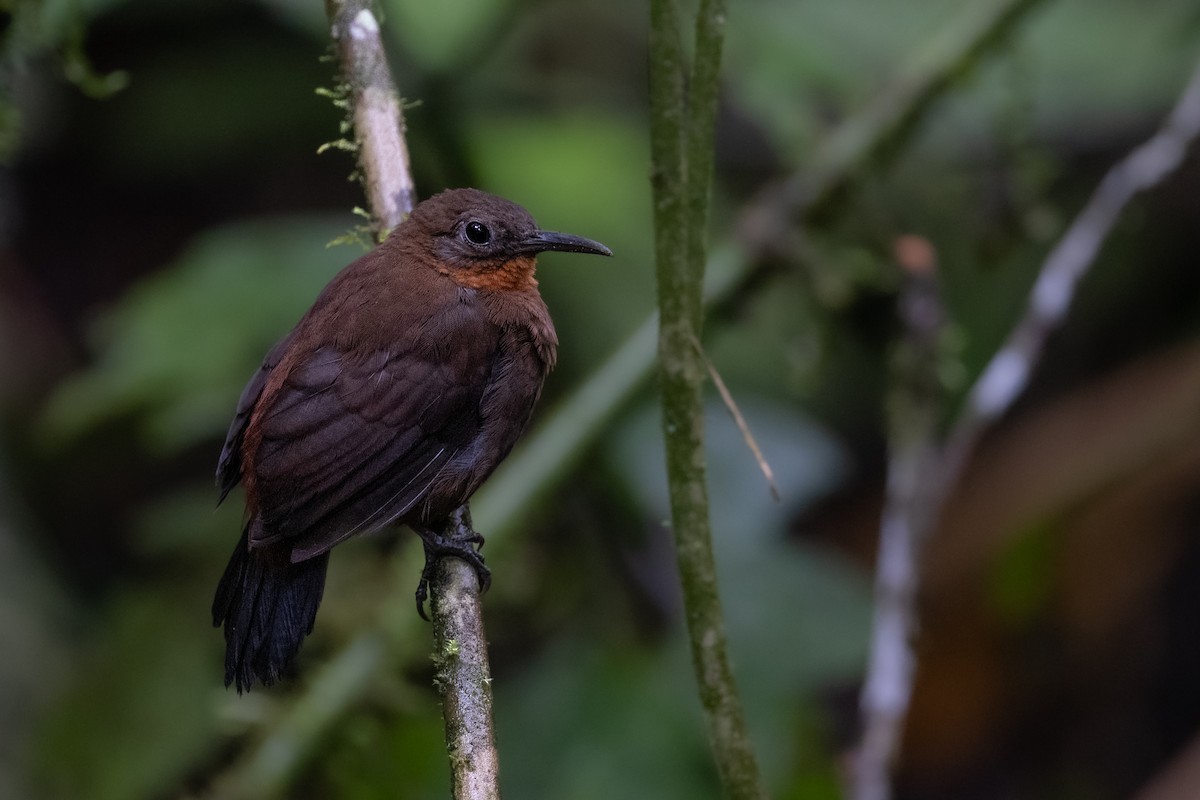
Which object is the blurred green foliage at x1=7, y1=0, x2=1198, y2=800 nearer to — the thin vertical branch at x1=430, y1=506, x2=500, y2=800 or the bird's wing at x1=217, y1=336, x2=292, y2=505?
the bird's wing at x1=217, y1=336, x2=292, y2=505

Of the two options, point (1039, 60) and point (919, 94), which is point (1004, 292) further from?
point (919, 94)

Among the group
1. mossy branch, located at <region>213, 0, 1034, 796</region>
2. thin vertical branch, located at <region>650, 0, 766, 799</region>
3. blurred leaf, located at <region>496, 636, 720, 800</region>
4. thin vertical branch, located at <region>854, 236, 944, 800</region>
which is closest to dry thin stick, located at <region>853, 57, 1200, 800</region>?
thin vertical branch, located at <region>854, 236, 944, 800</region>

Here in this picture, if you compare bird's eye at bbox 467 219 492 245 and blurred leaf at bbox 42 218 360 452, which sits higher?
bird's eye at bbox 467 219 492 245

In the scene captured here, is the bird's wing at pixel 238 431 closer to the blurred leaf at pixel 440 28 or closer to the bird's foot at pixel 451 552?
the bird's foot at pixel 451 552

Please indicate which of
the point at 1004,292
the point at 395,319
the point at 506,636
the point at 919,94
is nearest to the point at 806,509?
the point at 1004,292

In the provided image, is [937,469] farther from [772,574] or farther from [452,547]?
[452,547]

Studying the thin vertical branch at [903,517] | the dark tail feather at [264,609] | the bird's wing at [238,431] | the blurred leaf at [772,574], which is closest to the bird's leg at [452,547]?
the dark tail feather at [264,609]

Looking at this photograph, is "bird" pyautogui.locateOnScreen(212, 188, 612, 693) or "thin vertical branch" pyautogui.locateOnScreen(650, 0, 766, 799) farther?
"bird" pyautogui.locateOnScreen(212, 188, 612, 693)

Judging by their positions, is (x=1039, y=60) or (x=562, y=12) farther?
(x=562, y=12)

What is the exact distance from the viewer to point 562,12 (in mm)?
5773

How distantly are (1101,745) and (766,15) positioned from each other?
2839mm

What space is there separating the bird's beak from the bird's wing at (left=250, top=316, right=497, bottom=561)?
13.2 inches

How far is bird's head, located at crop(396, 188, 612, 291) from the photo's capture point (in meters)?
3.02

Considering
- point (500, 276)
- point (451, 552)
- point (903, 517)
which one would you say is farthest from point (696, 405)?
point (903, 517)
